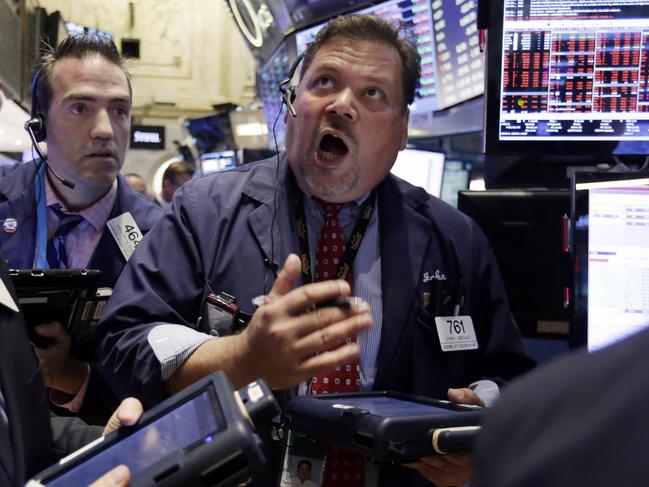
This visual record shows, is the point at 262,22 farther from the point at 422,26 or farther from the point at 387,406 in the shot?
the point at 387,406

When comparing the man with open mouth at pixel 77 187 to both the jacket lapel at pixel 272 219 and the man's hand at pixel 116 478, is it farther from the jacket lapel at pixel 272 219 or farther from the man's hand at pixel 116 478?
the man's hand at pixel 116 478

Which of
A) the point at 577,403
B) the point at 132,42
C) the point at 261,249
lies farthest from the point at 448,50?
the point at 132,42

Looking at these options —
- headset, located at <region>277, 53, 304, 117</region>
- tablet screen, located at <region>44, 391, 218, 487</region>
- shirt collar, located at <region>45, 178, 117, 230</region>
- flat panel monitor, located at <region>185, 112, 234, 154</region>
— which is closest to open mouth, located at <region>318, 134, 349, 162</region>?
headset, located at <region>277, 53, 304, 117</region>

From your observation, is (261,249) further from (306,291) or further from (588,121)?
(588,121)

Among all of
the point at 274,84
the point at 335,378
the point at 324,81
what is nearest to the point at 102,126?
the point at 324,81

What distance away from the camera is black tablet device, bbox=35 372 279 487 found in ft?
3.48

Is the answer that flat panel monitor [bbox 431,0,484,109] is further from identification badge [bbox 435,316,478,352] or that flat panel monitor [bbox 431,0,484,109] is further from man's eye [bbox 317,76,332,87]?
identification badge [bbox 435,316,478,352]

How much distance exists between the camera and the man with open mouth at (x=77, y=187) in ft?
9.00

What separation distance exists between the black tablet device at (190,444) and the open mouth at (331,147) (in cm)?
120

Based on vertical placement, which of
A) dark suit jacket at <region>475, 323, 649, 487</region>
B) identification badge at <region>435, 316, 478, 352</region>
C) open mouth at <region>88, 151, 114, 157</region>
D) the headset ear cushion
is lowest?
identification badge at <region>435, 316, 478, 352</region>

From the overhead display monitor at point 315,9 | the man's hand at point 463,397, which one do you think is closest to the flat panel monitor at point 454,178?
the overhead display monitor at point 315,9

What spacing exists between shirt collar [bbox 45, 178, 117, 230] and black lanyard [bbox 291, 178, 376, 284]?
943 millimetres

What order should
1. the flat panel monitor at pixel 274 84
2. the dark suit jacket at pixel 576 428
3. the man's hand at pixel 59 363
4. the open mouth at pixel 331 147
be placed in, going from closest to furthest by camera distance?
the dark suit jacket at pixel 576 428, the open mouth at pixel 331 147, the man's hand at pixel 59 363, the flat panel monitor at pixel 274 84

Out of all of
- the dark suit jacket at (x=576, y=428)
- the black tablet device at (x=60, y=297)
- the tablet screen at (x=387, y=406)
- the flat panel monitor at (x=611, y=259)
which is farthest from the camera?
the black tablet device at (x=60, y=297)
